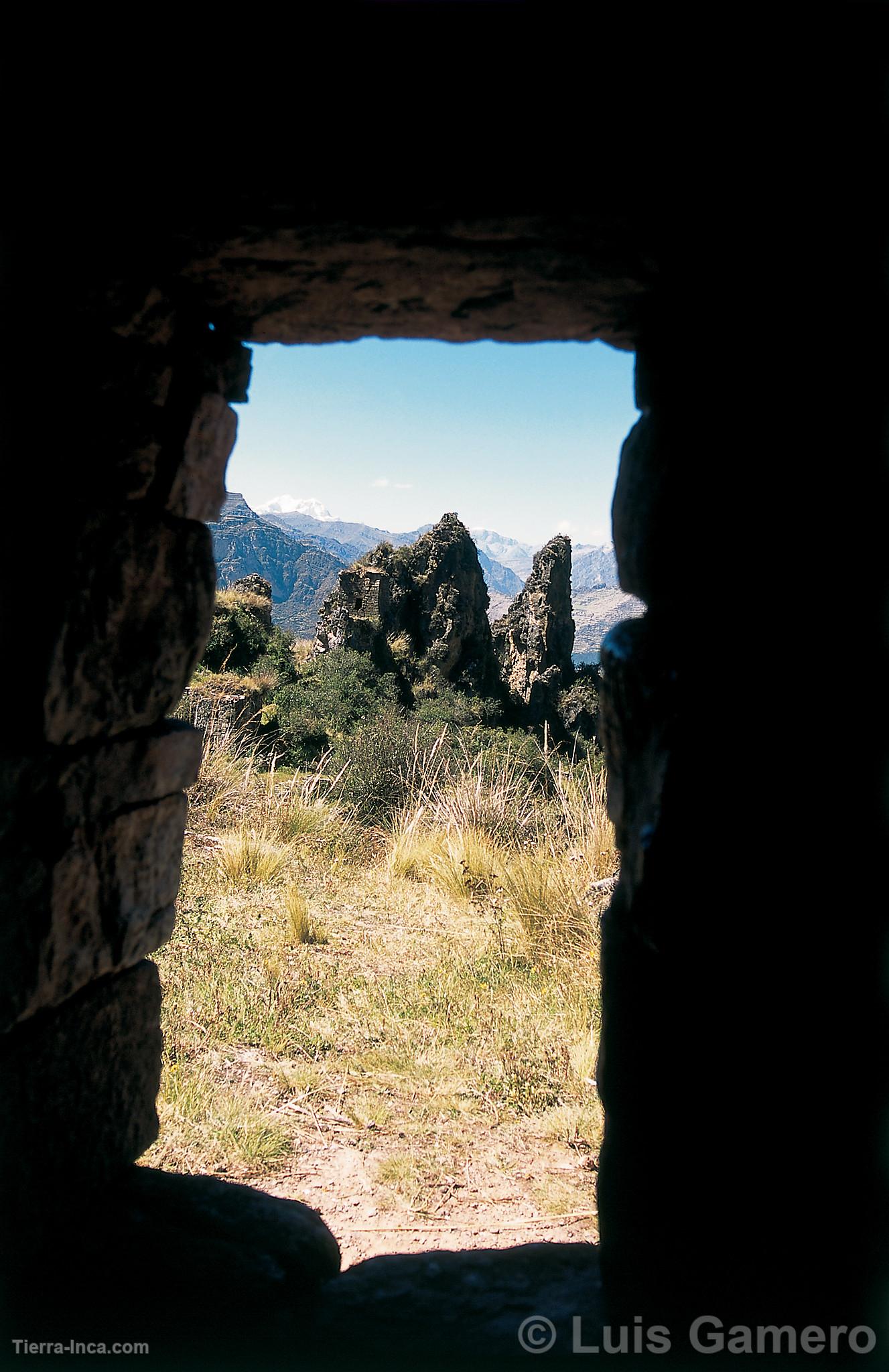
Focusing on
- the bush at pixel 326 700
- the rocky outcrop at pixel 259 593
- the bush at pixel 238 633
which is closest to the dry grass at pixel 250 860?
the bush at pixel 326 700

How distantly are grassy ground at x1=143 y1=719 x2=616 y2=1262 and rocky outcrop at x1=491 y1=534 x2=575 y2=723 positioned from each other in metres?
14.9

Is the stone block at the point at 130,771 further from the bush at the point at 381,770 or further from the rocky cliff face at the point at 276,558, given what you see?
the rocky cliff face at the point at 276,558

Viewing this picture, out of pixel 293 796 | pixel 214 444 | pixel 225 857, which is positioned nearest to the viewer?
pixel 214 444

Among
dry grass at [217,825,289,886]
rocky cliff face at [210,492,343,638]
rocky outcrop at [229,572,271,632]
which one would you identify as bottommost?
dry grass at [217,825,289,886]

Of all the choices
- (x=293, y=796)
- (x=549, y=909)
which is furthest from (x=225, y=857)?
(x=549, y=909)

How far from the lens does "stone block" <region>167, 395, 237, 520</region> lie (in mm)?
1538

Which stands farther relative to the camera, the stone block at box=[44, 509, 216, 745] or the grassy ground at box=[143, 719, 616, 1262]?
the grassy ground at box=[143, 719, 616, 1262]

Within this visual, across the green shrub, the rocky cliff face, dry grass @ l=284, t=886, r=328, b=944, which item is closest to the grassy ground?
dry grass @ l=284, t=886, r=328, b=944

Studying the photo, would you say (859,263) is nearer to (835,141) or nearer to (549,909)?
(835,141)

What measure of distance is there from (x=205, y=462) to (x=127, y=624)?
41cm

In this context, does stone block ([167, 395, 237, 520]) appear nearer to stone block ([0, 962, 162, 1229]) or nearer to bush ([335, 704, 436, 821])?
stone block ([0, 962, 162, 1229])

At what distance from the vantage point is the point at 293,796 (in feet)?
18.8

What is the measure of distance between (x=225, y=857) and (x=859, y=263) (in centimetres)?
432

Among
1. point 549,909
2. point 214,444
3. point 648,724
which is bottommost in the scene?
point 549,909
